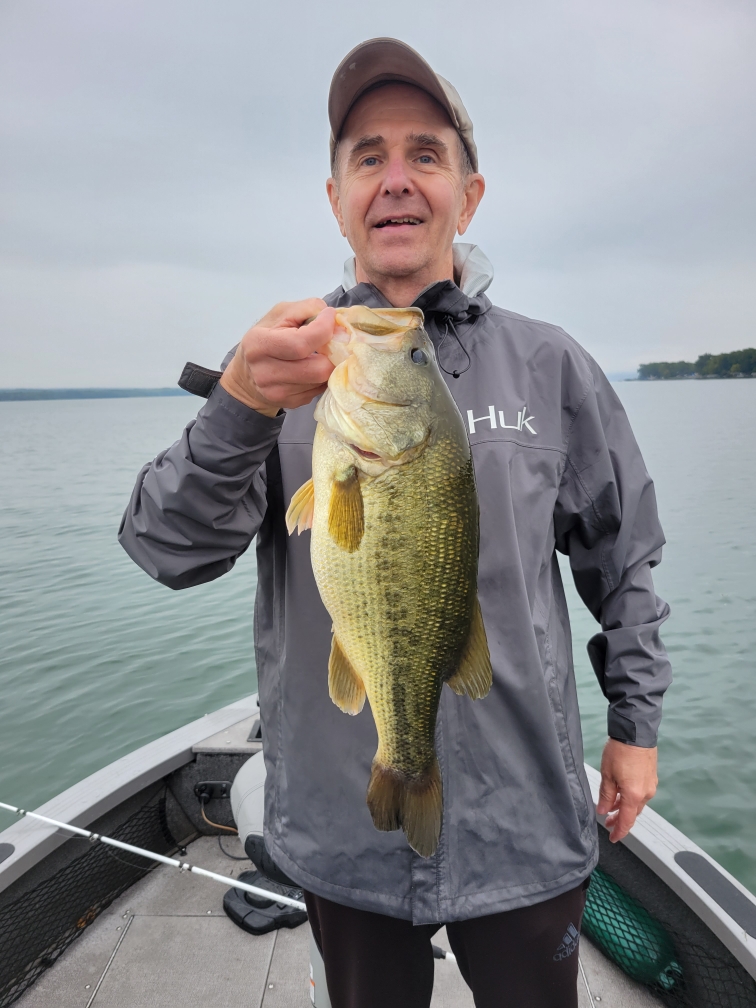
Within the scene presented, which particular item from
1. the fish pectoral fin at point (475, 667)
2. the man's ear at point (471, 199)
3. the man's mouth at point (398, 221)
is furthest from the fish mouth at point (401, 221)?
the fish pectoral fin at point (475, 667)

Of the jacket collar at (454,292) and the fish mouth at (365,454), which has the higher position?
the jacket collar at (454,292)

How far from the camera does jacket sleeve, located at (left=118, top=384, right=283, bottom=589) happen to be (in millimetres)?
1462

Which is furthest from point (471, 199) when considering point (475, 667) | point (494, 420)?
point (475, 667)

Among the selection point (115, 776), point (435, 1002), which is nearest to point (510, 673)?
point (435, 1002)

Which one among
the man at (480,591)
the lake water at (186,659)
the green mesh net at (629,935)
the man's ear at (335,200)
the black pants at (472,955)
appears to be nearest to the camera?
the man at (480,591)

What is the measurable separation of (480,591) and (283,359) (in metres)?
0.86

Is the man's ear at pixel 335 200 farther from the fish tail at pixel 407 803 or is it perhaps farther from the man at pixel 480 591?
the fish tail at pixel 407 803

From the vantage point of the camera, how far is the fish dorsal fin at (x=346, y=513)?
4.64 ft

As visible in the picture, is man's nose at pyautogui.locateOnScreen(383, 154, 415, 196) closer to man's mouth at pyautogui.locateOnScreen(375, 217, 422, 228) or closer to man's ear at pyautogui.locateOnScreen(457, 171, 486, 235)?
man's mouth at pyautogui.locateOnScreen(375, 217, 422, 228)

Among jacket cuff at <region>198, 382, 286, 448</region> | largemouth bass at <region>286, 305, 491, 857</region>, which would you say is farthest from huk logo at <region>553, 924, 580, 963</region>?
jacket cuff at <region>198, 382, 286, 448</region>

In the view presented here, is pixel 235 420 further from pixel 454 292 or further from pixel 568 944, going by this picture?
pixel 568 944

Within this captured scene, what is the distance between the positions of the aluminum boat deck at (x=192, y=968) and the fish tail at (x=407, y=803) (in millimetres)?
2231

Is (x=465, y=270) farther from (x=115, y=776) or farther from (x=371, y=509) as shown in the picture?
(x=115, y=776)

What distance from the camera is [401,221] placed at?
1907 mm
